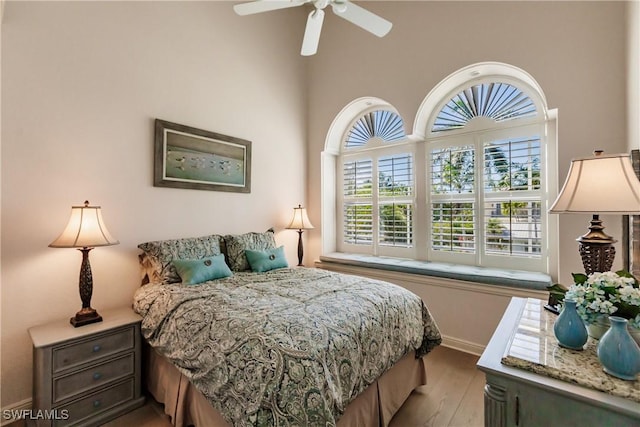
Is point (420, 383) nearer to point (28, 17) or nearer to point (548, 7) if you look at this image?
point (548, 7)

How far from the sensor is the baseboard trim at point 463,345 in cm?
273

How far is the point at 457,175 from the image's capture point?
3.18 metres

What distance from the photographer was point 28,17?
2027 millimetres

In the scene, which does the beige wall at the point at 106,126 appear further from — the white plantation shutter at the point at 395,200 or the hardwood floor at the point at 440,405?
the white plantation shutter at the point at 395,200

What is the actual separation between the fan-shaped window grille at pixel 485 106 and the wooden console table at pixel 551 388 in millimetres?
2503

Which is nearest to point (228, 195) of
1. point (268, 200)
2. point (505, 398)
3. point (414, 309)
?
point (268, 200)

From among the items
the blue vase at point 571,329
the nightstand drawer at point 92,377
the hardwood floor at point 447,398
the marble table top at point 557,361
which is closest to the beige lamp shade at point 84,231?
the nightstand drawer at point 92,377

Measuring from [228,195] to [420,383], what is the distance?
8.20 feet

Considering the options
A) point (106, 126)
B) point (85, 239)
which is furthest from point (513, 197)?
point (106, 126)

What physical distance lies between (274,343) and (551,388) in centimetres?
102

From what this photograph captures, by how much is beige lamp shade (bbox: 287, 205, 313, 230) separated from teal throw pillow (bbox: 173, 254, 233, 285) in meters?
1.25

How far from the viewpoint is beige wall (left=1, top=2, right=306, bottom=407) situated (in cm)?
197

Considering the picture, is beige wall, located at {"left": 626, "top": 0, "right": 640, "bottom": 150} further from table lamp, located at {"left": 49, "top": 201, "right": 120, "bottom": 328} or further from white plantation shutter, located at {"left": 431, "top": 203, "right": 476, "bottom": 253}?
table lamp, located at {"left": 49, "top": 201, "right": 120, "bottom": 328}

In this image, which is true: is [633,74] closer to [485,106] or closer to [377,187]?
[485,106]
